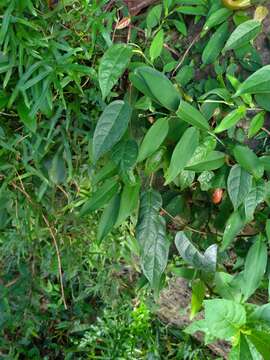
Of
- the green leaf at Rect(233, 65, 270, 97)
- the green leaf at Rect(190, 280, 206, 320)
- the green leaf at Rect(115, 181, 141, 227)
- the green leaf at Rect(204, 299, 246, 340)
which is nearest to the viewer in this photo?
the green leaf at Rect(204, 299, 246, 340)

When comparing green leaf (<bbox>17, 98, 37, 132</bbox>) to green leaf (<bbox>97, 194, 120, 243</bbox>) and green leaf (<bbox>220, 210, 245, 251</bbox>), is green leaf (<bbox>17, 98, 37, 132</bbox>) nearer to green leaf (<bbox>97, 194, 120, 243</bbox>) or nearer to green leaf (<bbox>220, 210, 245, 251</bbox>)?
green leaf (<bbox>97, 194, 120, 243</bbox>)

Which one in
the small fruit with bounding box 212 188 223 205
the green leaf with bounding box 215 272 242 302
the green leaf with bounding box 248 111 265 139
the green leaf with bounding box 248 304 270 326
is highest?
the green leaf with bounding box 248 111 265 139

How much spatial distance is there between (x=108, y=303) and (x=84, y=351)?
0.24 m

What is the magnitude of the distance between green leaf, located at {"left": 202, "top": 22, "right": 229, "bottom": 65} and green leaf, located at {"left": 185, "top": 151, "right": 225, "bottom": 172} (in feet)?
0.64

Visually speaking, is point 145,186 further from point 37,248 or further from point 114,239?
point 37,248

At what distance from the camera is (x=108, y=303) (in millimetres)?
1678

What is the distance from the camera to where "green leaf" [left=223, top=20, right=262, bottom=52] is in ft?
3.29

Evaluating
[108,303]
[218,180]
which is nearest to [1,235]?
[108,303]

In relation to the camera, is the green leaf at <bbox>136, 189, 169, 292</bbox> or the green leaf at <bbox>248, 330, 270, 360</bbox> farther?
the green leaf at <bbox>136, 189, 169, 292</bbox>

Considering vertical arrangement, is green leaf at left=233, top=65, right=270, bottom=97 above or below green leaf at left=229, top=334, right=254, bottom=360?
above

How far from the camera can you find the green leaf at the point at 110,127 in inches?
38.3

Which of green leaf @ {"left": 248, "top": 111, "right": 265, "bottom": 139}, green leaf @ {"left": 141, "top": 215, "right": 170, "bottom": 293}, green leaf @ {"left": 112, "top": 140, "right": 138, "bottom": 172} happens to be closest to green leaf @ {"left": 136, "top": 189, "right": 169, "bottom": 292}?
green leaf @ {"left": 141, "top": 215, "right": 170, "bottom": 293}

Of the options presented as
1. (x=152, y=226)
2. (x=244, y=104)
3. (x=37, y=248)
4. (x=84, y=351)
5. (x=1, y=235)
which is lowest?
(x=84, y=351)

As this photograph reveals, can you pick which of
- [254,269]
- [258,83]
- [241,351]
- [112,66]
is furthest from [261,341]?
[112,66]
